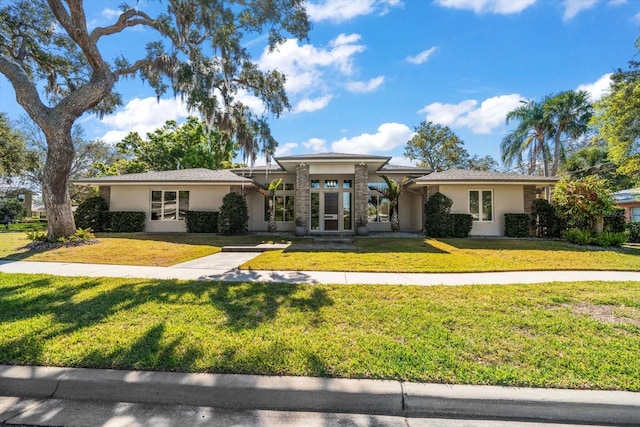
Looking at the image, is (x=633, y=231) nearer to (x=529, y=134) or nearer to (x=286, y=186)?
(x=529, y=134)

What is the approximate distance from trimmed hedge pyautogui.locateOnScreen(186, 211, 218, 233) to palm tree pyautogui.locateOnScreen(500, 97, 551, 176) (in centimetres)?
2399

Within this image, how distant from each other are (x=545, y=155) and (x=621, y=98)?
10.1m

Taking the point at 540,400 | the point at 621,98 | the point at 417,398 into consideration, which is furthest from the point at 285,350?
the point at 621,98

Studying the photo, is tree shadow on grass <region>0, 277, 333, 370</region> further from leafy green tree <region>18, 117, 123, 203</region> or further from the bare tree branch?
leafy green tree <region>18, 117, 123, 203</region>

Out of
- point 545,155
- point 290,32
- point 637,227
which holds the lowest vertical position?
point 637,227

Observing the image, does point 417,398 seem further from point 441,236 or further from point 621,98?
point 621,98

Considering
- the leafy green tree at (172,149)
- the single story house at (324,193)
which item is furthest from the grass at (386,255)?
→ the leafy green tree at (172,149)

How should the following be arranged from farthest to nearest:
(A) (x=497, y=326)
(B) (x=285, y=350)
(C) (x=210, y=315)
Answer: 1. (C) (x=210, y=315)
2. (A) (x=497, y=326)
3. (B) (x=285, y=350)

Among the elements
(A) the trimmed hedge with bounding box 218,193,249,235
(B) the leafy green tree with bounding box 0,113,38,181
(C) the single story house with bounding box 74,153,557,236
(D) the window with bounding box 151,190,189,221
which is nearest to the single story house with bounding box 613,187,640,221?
(C) the single story house with bounding box 74,153,557,236

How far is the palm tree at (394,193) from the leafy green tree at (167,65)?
715cm

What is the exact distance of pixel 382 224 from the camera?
17.4 metres

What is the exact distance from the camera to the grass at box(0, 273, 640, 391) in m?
2.82

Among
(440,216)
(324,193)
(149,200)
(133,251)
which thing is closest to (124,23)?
(149,200)

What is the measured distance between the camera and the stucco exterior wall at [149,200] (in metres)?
16.0
